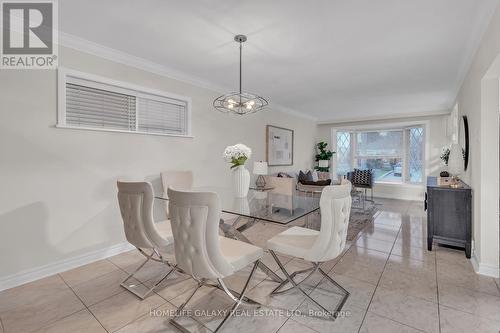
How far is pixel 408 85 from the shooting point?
411 cm

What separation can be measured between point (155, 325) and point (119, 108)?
244 centimetres

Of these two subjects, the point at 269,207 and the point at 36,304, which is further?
the point at 269,207

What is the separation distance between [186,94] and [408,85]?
3760mm

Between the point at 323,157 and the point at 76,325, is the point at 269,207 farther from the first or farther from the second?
the point at 323,157

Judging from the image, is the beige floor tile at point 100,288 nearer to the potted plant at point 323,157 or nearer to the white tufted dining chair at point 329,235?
the white tufted dining chair at point 329,235

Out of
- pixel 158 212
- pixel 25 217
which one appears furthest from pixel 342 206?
pixel 25 217

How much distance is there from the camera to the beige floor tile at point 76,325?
65.4 inches

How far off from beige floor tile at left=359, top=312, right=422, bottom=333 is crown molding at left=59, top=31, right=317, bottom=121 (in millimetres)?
3570

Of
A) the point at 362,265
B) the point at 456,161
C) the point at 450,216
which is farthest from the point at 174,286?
the point at 456,161

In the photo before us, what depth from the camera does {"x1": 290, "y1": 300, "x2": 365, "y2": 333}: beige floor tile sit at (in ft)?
5.42

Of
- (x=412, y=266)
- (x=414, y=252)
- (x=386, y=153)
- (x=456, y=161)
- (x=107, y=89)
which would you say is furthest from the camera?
(x=386, y=153)

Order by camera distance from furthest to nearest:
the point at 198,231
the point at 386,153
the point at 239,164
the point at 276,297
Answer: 1. the point at 386,153
2. the point at 239,164
3. the point at 276,297
4. the point at 198,231

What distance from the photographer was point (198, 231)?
145 centimetres

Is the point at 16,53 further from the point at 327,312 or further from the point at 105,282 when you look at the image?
the point at 327,312
